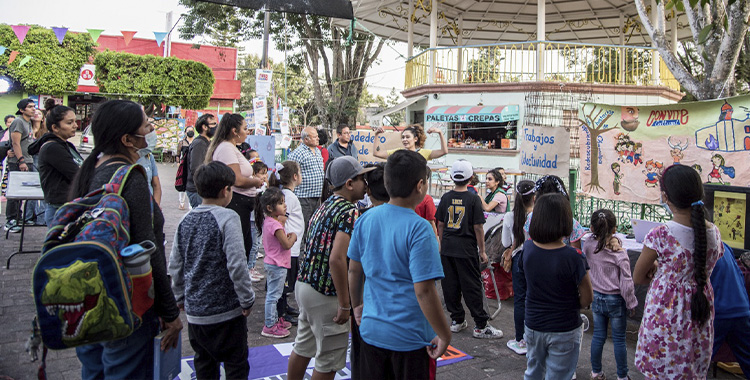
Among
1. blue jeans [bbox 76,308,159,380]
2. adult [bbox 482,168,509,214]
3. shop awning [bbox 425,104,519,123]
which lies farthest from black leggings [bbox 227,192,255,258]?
shop awning [bbox 425,104,519,123]

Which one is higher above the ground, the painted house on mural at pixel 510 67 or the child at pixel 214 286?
the painted house on mural at pixel 510 67

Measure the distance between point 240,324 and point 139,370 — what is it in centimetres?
72

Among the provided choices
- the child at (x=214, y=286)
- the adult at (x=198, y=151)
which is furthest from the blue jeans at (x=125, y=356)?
the adult at (x=198, y=151)

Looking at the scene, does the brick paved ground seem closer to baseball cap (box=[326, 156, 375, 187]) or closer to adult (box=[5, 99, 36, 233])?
baseball cap (box=[326, 156, 375, 187])

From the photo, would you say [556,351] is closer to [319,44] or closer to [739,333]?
[739,333]

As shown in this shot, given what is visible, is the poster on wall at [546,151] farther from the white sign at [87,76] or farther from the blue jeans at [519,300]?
the white sign at [87,76]

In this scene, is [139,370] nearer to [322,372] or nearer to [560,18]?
[322,372]

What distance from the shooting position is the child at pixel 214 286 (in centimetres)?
302

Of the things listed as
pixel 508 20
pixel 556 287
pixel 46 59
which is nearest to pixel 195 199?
pixel 556 287

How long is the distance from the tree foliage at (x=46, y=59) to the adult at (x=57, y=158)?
27.9 meters

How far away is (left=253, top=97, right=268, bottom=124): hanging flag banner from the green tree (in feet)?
Result: 29.3

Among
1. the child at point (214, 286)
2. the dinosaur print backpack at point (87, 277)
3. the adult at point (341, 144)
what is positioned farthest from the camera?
the adult at point (341, 144)

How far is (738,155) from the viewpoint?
5680mm

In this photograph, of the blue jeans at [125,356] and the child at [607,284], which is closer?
the blue jeans at [125,356]
